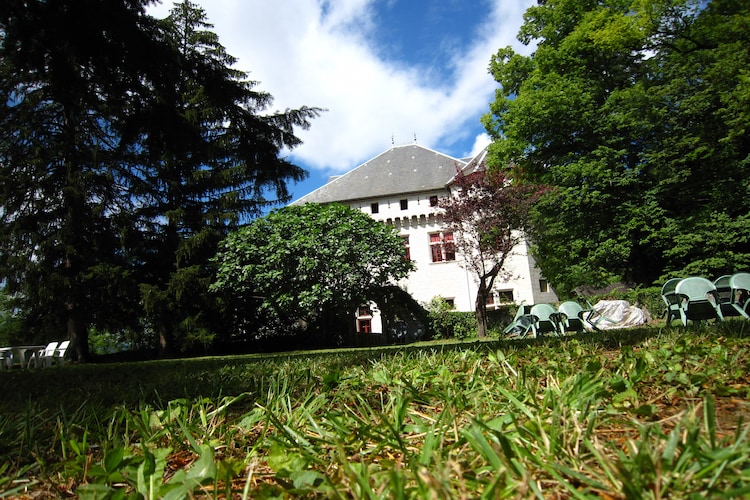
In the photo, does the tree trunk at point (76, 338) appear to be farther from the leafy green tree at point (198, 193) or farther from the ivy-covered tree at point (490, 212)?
the ivy-covered tree at point (490, 212)

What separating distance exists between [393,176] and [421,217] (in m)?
4.30

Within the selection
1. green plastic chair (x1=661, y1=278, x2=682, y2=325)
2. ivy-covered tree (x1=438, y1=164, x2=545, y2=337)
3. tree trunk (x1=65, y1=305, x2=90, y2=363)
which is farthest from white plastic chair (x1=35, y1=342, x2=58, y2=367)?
ivy-covered tree (x1=438, y1=164, x2=545, y2=337)

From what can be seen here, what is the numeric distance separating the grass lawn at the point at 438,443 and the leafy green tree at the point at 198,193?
523 inches

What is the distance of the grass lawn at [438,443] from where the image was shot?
2.40 ft

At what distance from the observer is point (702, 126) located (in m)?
15.2

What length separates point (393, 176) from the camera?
33.8 m

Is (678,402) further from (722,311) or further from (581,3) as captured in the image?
(581,3)

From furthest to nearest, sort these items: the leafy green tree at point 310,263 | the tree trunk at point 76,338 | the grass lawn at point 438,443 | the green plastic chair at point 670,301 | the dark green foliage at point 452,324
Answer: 1. the dark green foliage at point 452,324
2. the leafy green tree at point 310,263
3. the tree trunk at point 76,338
4. the green plastic chair at point 670,301
5. the grass lawn at point 438,443

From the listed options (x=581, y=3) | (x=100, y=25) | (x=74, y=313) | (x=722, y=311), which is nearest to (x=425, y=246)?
(x=581, y=3)

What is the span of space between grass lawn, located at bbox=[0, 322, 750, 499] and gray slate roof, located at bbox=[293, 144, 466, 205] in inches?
1197

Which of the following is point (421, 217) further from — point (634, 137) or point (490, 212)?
point (634, 137)

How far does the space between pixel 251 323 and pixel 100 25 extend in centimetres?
1666

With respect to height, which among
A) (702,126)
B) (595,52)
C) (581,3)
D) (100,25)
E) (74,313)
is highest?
(581,3)

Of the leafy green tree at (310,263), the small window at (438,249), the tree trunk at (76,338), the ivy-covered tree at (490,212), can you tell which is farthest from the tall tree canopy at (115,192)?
the small window at (438,249)
